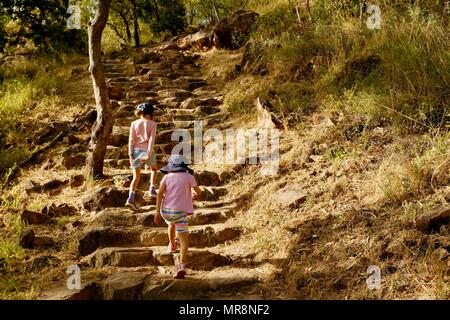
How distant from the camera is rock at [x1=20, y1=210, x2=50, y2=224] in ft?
16.8

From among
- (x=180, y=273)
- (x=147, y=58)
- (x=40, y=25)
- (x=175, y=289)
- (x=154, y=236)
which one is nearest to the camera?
(x=175, y=289)

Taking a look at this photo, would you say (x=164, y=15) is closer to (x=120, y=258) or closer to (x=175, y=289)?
(x=120, y=258)

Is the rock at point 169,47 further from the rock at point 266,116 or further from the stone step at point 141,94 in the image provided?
the rock at point 266,116

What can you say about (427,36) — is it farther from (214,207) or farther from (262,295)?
(262,295)

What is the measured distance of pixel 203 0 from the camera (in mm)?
15117

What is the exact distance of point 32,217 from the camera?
516 centimetres

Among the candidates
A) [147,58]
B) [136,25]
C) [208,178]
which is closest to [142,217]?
[208,178]

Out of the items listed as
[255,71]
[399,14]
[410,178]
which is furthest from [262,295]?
[255,71]

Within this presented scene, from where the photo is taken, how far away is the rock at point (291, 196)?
479 cm

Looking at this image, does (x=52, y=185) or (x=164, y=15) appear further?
(x=164, y=15)

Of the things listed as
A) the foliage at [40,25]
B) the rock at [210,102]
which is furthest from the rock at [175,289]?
the foliage at [40,25]

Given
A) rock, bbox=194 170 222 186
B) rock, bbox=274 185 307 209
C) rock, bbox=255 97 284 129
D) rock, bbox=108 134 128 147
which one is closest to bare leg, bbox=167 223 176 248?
rock, bbox=274 185 307 209

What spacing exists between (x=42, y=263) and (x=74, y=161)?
2.71 metres

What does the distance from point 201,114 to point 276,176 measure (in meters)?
3.07
